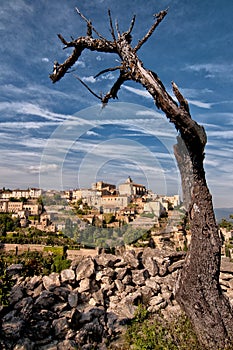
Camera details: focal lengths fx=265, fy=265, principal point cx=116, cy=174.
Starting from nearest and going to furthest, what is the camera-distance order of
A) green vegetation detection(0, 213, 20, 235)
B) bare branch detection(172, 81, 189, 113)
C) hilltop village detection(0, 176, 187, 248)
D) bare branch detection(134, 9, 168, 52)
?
bare branch detection(172, 81, 189, 113) < bare branch detection(134, 9, 168, 52) < hilltop village detection(0, 176, 187, 248) < green vegetation detection(0, 213, 20, 235)

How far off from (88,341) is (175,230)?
44525 millimetres

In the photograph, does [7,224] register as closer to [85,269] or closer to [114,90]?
[85,269]

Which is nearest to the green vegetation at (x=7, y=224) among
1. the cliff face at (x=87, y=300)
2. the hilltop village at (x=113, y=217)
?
the hilltop village at (x=113, y=217)

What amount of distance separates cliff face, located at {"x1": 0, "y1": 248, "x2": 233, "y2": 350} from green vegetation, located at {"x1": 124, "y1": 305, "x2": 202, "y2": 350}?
0.79 feet

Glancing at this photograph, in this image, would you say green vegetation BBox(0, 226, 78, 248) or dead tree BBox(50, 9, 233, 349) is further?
green vegetation BBox(0, 226, 78, 248)

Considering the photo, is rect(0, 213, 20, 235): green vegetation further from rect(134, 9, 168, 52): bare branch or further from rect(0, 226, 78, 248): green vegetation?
rect(134, 9, 168, 52): bare branch

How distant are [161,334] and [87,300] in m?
1.42

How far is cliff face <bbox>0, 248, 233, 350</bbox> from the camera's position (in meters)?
3.62

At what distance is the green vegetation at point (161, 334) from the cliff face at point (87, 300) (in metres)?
0.24

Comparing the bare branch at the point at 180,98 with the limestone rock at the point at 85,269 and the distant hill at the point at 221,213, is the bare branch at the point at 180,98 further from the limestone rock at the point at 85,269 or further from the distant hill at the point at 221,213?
the limestone rock at the point at 85,269

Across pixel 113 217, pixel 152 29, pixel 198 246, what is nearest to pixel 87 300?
pixel 198 246

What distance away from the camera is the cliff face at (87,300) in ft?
11.9

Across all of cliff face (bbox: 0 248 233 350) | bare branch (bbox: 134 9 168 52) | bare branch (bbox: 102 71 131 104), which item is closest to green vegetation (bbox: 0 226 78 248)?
cliff face (bbox: 0 248 233 350)

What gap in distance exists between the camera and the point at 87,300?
451 cm
